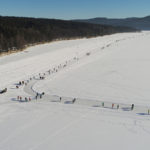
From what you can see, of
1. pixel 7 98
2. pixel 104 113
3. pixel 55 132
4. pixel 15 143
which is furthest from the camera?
pixel 7 98

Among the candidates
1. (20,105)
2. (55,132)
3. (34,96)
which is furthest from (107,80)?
(55,132)

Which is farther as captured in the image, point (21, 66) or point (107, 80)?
point (21, 66)

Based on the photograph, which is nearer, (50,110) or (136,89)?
(50,110)

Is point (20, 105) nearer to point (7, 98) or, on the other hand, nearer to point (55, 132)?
point (7, 98)

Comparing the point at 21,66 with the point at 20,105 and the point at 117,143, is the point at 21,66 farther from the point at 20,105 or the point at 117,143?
the point at 117,143

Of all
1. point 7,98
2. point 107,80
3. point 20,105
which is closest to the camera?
point 20,105

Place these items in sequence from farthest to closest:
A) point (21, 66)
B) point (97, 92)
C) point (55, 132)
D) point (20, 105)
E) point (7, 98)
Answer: point (21, 66)
point (97, 92)
point (7, 98)
point (20, 105)
point (55, 132)

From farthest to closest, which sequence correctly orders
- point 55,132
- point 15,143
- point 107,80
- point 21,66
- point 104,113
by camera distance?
point 21,66, point 107,80, point 104,113, point 55,132, point 15,143

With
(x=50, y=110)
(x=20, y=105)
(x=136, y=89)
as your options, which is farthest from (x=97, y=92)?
(x=20, y=105)

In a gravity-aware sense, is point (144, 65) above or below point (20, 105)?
above
